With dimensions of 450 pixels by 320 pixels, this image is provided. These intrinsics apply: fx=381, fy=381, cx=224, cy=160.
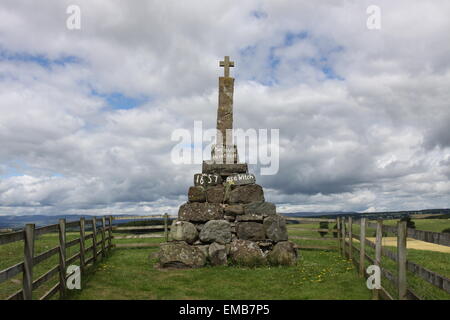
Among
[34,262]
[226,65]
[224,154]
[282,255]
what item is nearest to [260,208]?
[282,255]

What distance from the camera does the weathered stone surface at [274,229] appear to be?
39.0ft

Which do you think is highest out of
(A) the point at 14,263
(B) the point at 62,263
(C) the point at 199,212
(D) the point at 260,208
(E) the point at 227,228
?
(D) the point at 260,208

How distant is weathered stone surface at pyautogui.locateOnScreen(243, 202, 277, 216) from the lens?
12.1 meters

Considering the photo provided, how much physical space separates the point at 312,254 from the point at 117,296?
918 centimetres

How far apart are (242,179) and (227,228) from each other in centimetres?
169

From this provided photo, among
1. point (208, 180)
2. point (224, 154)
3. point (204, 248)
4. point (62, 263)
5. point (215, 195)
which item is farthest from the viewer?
point (224, 154)

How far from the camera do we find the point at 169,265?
11.4 m

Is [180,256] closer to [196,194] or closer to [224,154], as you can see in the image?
[196,194]

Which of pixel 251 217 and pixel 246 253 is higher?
pixel 251 217

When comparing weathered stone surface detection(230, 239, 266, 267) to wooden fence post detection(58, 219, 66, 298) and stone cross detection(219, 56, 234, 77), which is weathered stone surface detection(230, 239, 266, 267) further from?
stone cross detection(219, 56, 234, 77)

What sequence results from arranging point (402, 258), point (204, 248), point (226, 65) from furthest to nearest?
point (226, 65), point (204, 248), point (402, 258)

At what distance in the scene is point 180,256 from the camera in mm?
11406
